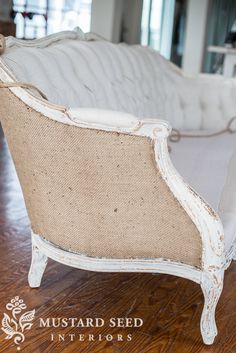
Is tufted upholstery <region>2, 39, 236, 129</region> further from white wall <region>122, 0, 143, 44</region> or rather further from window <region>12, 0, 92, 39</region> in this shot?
window <region>12, 0, 92, 39</region>

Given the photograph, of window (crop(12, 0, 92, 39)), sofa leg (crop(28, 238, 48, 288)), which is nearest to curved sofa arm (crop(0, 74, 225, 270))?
sofa leg (crop(28, 238, 48, 288))

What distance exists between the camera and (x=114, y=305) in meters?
1.91

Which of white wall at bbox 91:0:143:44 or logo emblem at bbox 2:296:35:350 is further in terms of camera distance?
white wall at bbox 91:0:143:44

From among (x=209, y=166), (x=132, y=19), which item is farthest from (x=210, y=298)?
(x=132, y=19)

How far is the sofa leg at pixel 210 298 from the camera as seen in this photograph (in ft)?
5.27

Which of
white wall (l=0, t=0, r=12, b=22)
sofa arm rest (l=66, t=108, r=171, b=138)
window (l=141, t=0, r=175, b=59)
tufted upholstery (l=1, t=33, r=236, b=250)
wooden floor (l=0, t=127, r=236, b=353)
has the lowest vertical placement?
window (l=141, t=0, r=175, b=59)

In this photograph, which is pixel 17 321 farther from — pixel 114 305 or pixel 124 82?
pixel 124 82

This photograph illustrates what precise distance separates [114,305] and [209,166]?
2.69 feet

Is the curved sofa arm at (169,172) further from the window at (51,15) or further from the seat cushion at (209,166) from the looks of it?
the window at (51,15)

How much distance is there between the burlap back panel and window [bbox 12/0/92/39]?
672 cm

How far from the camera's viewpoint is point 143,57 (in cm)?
304

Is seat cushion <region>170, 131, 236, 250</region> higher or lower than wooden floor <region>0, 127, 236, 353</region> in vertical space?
higher

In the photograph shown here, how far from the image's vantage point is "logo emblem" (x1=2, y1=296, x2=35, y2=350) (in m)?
1.68

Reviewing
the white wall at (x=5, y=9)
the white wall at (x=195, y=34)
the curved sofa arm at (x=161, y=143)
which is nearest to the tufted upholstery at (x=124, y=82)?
the curved sofa arm at (x=161, y=143)
